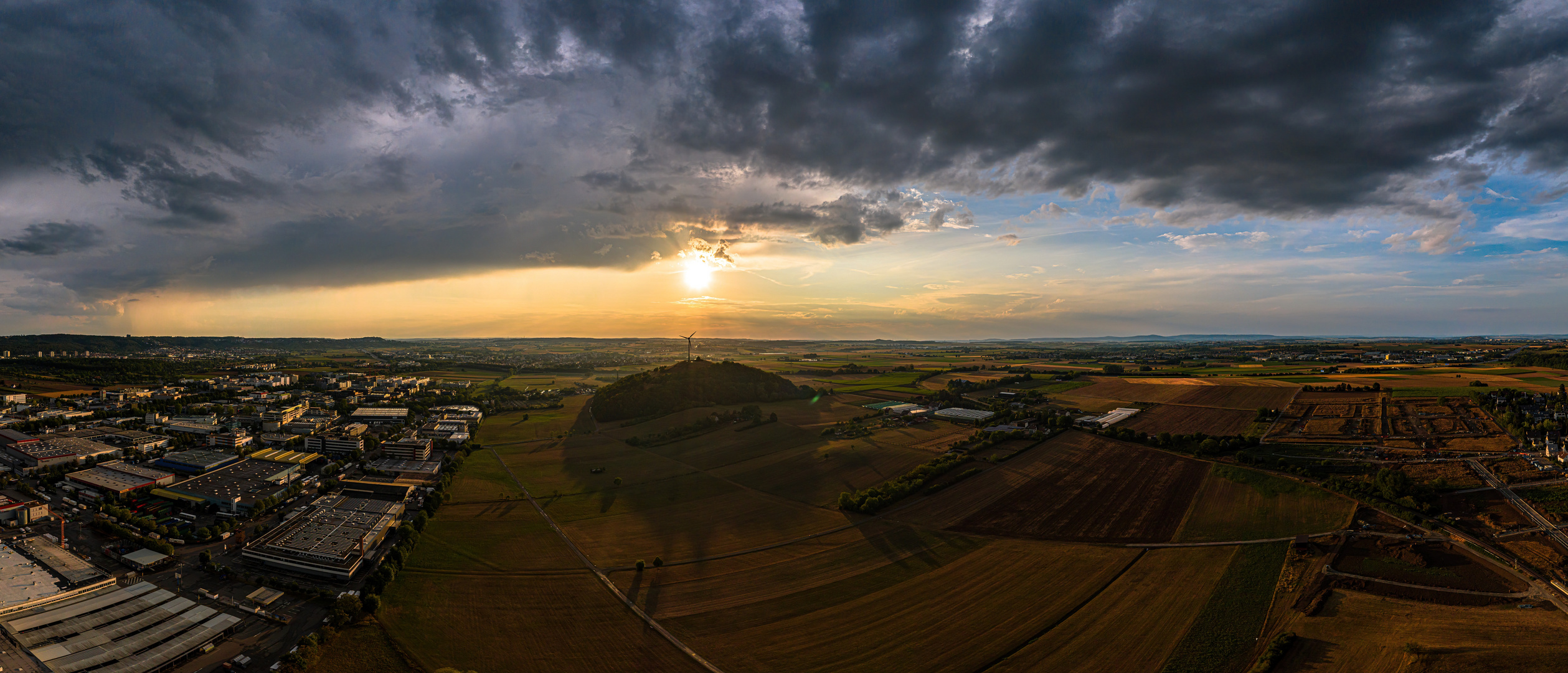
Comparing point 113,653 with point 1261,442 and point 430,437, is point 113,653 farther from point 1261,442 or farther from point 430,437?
point 1261,442

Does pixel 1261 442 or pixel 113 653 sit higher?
pixel 1261 442

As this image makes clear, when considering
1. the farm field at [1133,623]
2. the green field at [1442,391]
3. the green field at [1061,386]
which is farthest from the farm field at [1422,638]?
the green field at [1061,386]

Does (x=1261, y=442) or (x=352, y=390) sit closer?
(x=1261, y=442)

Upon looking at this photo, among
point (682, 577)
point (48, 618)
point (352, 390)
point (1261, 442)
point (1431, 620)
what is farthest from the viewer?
point (352, 390)

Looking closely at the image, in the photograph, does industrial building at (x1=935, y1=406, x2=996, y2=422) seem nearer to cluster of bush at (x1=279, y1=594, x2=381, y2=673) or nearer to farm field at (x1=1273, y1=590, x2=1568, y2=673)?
farm field at (x1=1273, y1=590, x2=1568, y2=673)

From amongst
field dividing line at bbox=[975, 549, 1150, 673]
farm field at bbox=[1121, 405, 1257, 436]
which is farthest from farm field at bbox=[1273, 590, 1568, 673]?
farm field at bbox=[1121, 405, 1257, 436]

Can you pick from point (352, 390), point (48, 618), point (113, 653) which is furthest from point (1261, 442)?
point (352, 390)

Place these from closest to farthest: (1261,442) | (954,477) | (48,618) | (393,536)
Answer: (48,618) → (393,536) → (954,477) → (1261,442)
